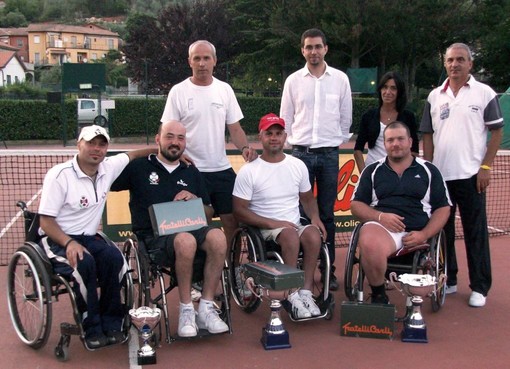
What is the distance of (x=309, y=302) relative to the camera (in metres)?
4.32

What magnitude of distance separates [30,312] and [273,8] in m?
30.0

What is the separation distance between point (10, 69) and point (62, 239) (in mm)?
64699

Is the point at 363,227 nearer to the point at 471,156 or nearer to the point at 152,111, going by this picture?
the point at 471,156

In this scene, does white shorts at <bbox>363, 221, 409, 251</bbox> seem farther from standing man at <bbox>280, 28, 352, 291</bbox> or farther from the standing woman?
standing man at <bbox>280, 28, 352, 291</bbox>

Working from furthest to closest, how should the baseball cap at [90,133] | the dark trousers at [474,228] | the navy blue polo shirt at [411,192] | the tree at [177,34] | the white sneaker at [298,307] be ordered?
the tree at [177,34], the dark trousers at [474,228], the navy blue polo shirt at [411,192], the white sneaker at [298,307], the baseball cap at [90,133]

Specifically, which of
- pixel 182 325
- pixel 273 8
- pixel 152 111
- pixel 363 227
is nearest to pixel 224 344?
pixel 182 325

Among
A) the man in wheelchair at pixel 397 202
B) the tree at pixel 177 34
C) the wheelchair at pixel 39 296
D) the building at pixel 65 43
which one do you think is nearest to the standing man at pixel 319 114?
the man in wheelchair at pixel 397 202

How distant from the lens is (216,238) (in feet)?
13.2

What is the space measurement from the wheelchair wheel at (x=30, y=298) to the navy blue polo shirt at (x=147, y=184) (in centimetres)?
76

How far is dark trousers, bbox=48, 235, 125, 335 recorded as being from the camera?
373 centimetres

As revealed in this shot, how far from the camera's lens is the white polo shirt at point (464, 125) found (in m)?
4.58

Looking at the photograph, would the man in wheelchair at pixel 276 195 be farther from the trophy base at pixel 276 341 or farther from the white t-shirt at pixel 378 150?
the white t-shirt at pixel 378 150

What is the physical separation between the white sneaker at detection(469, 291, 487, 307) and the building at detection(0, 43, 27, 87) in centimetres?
5872

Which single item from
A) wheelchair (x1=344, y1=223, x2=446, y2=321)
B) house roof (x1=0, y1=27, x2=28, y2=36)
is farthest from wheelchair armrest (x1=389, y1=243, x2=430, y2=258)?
house roof (x1=0, y1=27, x2=28, y2=36)
